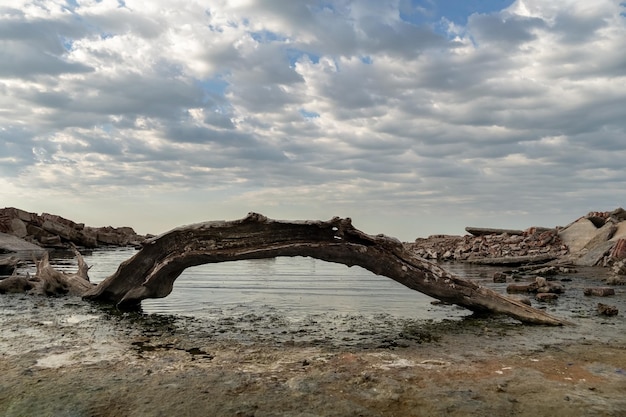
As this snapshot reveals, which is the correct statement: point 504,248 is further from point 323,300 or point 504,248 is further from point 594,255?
point 323,300

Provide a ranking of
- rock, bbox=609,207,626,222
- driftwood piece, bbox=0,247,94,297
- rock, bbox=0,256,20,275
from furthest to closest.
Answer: rock, bbox=609,207,626,222 < rock, bbox=0,256,20,275 < driftwood piece, bbox=0,247,94,297

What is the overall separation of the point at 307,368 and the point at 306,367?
1.9 inches

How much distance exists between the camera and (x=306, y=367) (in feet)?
17.7

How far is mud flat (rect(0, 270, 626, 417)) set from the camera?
421cm

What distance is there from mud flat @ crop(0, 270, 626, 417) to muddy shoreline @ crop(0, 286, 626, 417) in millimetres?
17

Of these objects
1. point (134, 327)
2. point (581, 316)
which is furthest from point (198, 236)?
point (581, 316)

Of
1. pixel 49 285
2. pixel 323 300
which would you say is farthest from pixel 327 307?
pixel 49 285

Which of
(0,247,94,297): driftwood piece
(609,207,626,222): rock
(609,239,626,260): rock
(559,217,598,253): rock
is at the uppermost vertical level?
(609,207,626,222): rock

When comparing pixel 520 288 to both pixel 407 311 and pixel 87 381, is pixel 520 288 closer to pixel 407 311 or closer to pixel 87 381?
pixel 407 311

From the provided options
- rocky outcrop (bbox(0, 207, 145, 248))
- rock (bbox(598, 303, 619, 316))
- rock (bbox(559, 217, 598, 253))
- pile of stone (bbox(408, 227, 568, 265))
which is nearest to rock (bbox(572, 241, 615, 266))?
pile of stone (bbox(408, 227, 568, 265))

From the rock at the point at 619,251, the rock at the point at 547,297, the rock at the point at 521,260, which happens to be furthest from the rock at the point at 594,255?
the rock at the point at 547,297

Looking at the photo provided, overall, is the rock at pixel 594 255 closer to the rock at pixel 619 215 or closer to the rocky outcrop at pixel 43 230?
the rock at pixel 619 215

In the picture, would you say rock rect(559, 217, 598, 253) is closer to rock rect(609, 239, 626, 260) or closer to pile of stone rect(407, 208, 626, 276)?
pile of stone rect(407, 208, 626, 276)

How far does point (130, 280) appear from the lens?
10016mm
